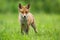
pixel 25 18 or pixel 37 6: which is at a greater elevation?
pixel 25 18

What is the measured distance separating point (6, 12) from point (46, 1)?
7.73ft

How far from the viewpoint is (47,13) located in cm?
2027

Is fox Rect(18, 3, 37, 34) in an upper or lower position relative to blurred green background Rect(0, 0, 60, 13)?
upper

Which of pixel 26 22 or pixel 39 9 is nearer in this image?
pixel 26 22

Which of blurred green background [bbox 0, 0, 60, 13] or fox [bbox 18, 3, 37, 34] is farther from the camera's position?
blurred green background [bbox 0, 0, 60, 13]

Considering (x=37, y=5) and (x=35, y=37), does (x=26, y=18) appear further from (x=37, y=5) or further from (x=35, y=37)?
(x=37, y=5)

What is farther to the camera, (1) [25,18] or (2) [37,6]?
(2) [37,6]

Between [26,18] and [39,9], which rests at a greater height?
[26,18]

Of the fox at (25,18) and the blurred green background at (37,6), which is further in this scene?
the blurred green background at (37,6)

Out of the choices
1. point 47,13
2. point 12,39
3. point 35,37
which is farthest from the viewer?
point 47,13

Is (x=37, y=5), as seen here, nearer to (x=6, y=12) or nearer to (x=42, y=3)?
(x=42, y=3)

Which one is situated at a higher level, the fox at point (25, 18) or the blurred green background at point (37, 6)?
the fox at point (25, 18)

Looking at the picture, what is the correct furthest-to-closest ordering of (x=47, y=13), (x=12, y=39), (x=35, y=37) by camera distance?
(x=47, y=13)
(x=35, y=37)
(x=12, y=39)

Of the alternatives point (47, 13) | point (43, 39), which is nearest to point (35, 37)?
point (43, 39)
